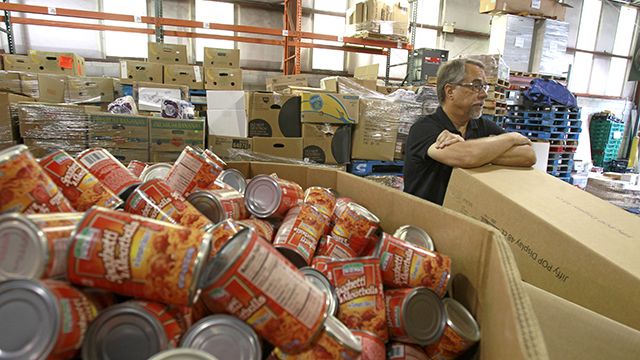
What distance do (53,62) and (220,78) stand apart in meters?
1.93

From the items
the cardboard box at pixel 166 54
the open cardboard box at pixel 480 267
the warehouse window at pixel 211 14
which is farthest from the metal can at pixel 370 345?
the warehouse window at pixel 211 14

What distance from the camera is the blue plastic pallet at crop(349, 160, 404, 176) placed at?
12.6 ft

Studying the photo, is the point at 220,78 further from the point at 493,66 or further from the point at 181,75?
the point at 493,66

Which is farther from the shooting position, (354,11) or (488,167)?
(354,11)

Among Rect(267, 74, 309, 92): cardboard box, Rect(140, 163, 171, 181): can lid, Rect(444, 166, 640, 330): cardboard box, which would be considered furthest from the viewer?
Rect(267, 74, 309, 92): cardboard box

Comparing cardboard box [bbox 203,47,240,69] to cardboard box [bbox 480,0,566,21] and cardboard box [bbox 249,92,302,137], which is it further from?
cardboard box [bbox 480,0,566,21]

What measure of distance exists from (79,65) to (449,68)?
480 cm

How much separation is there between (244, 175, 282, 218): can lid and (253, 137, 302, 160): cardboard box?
6.77 ft

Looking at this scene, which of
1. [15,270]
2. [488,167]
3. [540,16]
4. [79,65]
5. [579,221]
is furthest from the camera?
[540,16]

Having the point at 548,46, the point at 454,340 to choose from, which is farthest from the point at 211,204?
the point at 548,46

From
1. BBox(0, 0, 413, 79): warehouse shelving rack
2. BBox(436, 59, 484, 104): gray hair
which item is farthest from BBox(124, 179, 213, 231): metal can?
BBox(0, 0, 413, 79): warehouse shelving rack

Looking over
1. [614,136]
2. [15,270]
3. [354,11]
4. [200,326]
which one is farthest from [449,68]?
[614,136]

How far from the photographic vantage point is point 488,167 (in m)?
1.40

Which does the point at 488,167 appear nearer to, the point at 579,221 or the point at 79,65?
the point at 579,221
